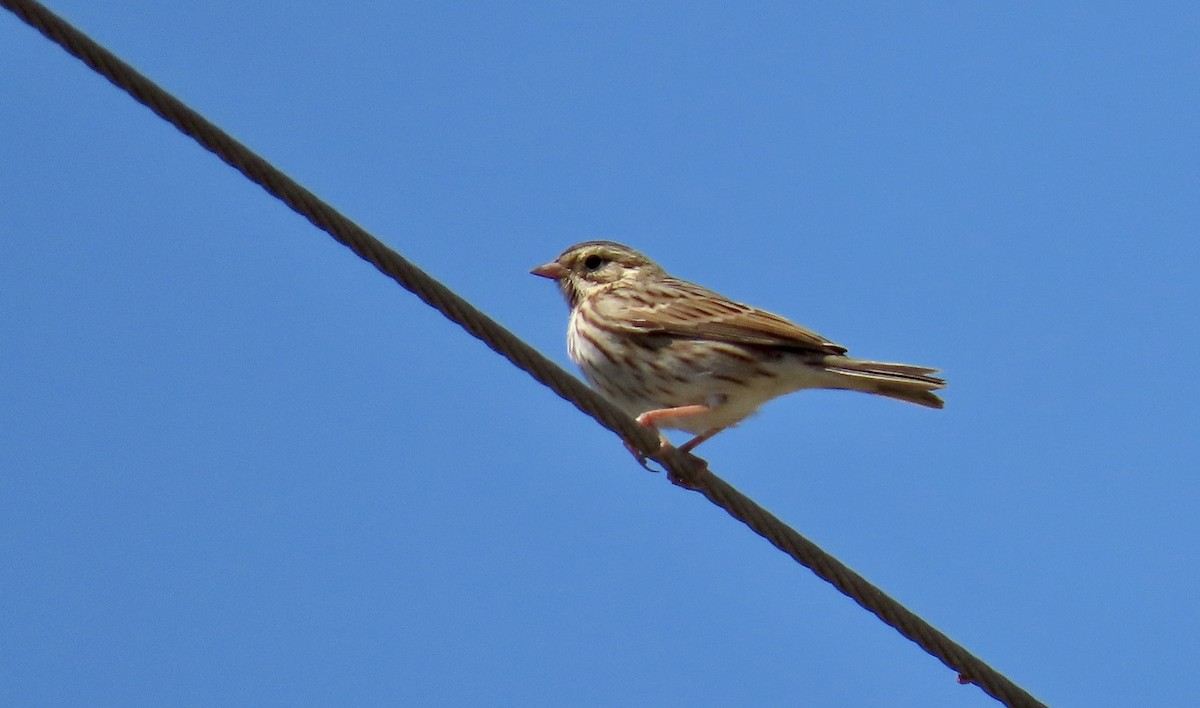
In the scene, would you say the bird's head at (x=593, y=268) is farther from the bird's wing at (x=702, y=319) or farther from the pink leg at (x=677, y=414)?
the pink leg at (x=677, y=414)

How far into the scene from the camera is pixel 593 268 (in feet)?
32.9

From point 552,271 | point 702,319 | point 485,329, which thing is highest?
point 552,271

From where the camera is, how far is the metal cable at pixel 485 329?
4840mm

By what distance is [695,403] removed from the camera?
8.58 meters

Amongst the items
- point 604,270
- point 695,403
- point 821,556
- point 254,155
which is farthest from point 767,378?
point 254,155

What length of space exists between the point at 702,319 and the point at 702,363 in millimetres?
338

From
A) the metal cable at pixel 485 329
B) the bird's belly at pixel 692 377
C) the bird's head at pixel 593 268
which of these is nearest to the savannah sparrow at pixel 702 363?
the bird's belly at pixel 692 377

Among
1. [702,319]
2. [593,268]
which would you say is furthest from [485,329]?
[593,268]

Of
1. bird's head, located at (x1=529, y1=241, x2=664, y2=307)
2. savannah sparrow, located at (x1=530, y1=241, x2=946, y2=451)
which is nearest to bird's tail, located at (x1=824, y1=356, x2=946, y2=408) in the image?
savannah sparrow, located at (x1=530, y1=241, x2=946, y2=451)

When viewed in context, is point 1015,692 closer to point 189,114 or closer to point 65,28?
point 189,114

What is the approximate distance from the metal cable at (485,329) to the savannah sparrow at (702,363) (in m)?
2.17

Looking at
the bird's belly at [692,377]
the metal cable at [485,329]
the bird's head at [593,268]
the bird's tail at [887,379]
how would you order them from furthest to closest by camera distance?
1. the bird's head at [593,268]
2. the bird's belly at [692,377]
3. the bird's tail at [887,379]
4. the metal cable at [485,329]

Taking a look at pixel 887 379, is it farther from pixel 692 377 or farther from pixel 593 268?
pixel 593 268

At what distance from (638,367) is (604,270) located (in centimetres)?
154
